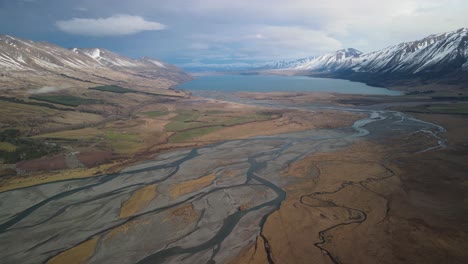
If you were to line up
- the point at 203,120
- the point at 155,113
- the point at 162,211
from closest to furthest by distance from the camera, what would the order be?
the point at 162,211 < the point at 203,120 < the point at 155,113

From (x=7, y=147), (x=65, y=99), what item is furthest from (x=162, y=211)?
(x=65, y=99)

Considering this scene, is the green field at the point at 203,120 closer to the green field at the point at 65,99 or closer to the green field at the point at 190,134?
the green field at the point at 190,134

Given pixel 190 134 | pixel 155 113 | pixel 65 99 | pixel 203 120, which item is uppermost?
pixel 65 99

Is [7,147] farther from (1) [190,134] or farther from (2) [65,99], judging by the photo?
(2) [65,99]

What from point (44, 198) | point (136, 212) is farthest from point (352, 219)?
point (44, 198)

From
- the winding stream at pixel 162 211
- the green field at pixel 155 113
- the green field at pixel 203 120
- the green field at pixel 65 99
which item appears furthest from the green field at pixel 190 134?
the green field at pixel 65 99
